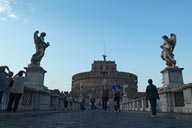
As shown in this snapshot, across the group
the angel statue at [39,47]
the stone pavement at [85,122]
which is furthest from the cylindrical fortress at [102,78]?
the stone pavement at [85,122]

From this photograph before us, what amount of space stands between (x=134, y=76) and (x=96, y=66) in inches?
918

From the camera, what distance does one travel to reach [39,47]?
47.3 ft

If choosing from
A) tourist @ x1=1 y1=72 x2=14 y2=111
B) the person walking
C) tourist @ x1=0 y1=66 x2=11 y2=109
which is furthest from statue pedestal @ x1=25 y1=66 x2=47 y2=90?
the person walking

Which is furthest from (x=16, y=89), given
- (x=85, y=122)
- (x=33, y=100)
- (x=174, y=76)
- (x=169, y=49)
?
(x=169, y=49)

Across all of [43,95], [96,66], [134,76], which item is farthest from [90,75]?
[43,95]

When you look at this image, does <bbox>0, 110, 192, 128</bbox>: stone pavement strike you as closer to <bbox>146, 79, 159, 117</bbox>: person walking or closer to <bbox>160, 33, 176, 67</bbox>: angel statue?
<bbox>146, 79, 159, 117</bbox>: person walking

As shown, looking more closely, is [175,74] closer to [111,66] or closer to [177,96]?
[177,96]

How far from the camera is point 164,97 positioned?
40.4 ft

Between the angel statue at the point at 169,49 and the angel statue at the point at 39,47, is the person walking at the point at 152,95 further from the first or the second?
the angel statue at the point at 39,47

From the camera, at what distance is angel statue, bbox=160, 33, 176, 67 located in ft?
43.2

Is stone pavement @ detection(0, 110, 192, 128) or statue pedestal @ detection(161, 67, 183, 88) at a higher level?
statue pedestal @ detection(161, 67, 183, 88)

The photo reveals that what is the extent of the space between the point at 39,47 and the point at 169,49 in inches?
353

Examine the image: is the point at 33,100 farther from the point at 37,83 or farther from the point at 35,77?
the point at 35,77

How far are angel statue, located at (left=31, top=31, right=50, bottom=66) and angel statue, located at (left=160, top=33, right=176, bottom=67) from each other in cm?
821
